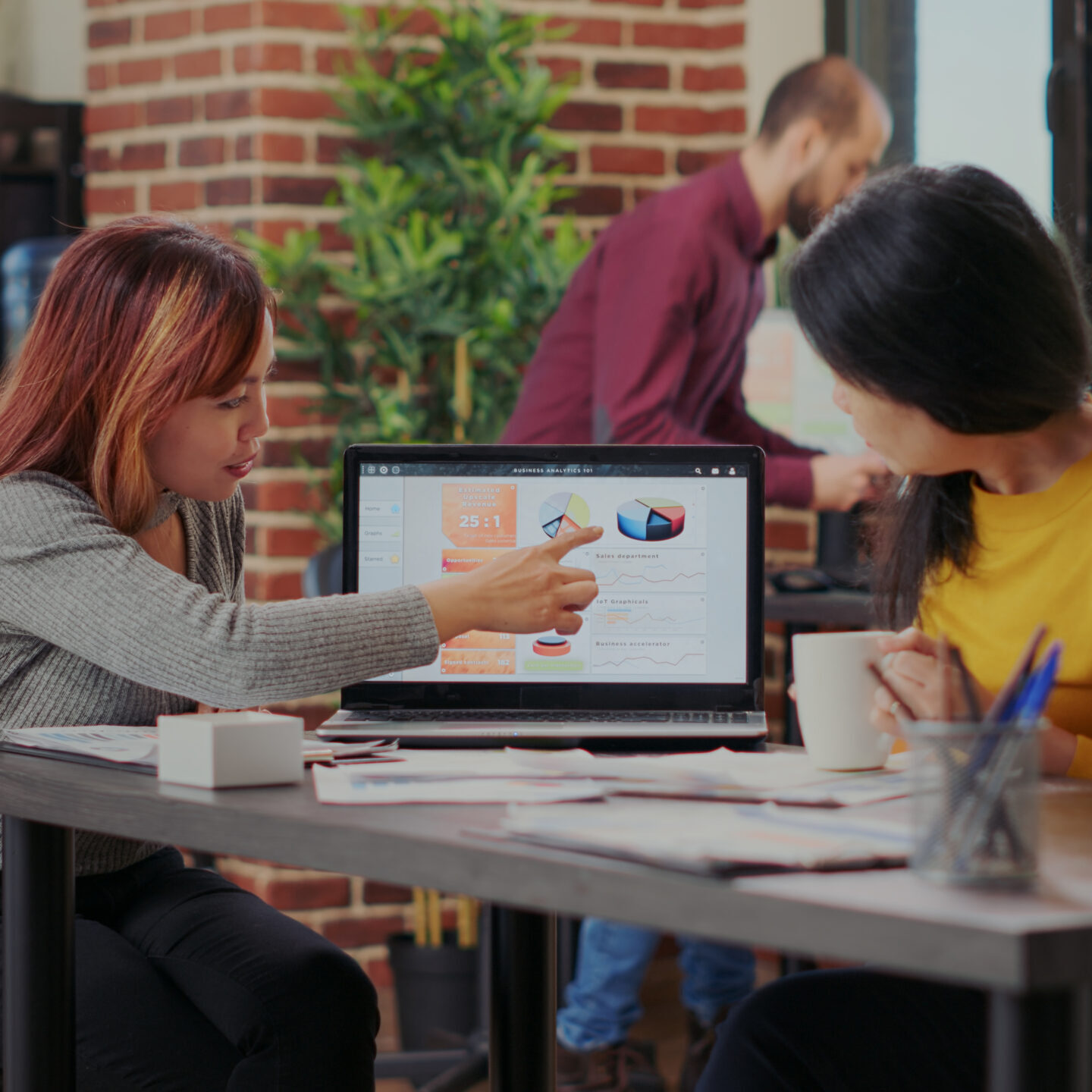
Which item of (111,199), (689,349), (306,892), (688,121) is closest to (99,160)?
(111,199)

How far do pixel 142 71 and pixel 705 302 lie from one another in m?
1.28

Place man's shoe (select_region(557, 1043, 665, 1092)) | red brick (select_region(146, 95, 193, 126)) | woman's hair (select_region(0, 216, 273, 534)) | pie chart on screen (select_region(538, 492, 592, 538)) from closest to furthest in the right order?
1. woman's hair (select_region(0, 216, 273, 534))
2. pie chart on screen (select_region(538, 492, 592, 538))
3. man's shoe (select_region(557, 1043, 665, 1092))
4. red brick (select_region(146, 95, 193, 126))

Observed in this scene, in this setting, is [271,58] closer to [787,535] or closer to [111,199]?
[111,199]

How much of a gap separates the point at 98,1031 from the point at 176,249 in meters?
0.68

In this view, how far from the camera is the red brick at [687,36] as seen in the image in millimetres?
3094

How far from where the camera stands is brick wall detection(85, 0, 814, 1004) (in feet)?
9.26

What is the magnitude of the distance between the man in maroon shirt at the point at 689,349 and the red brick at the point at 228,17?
840 millimetres

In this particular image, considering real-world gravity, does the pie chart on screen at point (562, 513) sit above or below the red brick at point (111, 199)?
below

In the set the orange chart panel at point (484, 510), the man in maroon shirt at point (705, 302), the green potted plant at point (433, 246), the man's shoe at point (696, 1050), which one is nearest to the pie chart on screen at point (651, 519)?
the orange chart panel at point (484, 510)

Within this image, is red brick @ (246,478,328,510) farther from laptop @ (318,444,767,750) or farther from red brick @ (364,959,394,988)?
laptop @ (318,444,767,750)

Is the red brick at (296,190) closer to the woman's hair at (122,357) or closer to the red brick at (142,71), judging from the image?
the red brick at (142,71)

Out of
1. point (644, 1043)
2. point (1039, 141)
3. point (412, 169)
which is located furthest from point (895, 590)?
point (1039, 141)

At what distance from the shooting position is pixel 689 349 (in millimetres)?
2637

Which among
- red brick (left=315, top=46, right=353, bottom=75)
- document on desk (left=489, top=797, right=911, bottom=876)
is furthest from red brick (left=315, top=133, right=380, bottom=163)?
document on desk (left=489, top=797, right=911, bottom=876)
